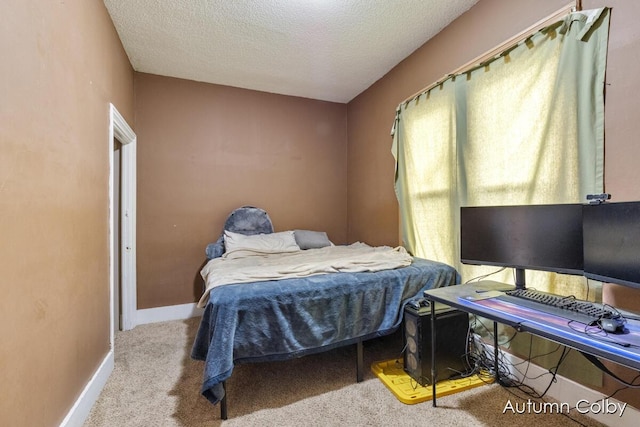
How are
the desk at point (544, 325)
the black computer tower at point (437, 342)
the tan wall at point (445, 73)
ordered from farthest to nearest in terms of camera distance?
the black computer tower at point (437, 342) → the tan wall at point (445, 73) → the desk at point (544, 325)

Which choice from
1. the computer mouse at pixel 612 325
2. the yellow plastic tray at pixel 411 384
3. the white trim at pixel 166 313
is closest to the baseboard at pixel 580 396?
the yellow plastic tray at pixel 411 384

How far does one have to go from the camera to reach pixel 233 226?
132 inches

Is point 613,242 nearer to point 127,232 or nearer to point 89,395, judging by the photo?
point 89,395

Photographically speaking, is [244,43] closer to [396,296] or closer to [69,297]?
[69,297]

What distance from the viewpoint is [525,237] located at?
1676 millimetres

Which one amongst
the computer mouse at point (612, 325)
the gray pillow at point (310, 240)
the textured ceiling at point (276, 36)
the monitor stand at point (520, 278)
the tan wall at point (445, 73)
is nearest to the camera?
the computer mouse at point (612, 325)

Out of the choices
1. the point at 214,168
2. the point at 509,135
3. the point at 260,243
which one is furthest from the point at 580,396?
the point at 214,168

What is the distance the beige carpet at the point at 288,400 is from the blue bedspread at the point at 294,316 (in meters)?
0.29

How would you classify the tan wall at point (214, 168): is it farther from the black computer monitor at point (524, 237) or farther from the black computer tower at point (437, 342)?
the black computer monitor at point (524, 237)

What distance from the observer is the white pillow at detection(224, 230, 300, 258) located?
2.94m

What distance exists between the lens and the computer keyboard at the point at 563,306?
48.2 inches

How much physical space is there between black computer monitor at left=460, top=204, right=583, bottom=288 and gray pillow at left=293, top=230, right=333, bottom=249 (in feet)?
5.62

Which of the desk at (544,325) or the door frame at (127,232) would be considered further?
the door frame at (127,232)

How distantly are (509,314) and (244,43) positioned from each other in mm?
2866
